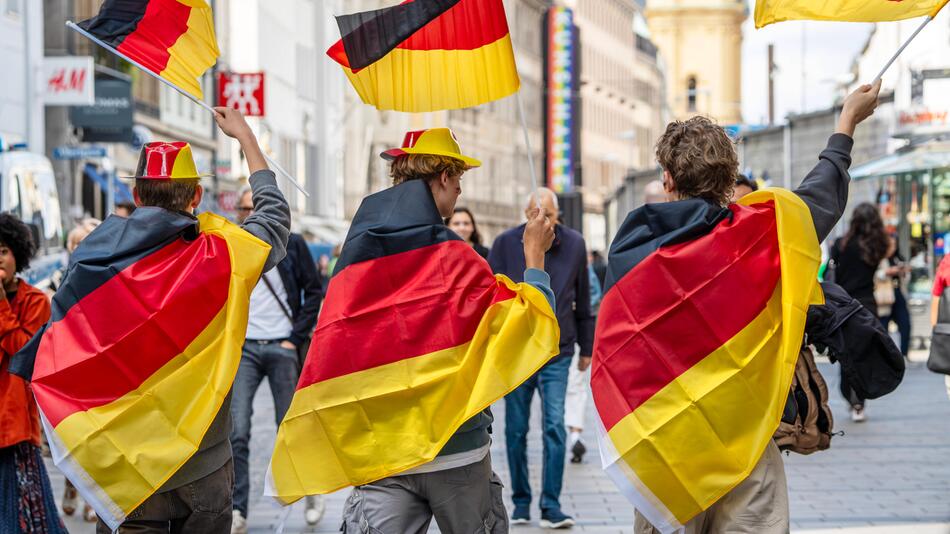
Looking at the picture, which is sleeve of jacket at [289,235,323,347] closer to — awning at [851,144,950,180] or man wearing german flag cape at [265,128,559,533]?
man wearing german flag cape at [265,128,559,533]

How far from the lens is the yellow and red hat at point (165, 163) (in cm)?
563

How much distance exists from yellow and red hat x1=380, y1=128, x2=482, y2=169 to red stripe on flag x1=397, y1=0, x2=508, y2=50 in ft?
2.70

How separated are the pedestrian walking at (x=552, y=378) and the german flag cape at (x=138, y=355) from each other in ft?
12.8

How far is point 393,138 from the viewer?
243 feet

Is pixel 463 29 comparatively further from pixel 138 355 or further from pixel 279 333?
pixel 279 333

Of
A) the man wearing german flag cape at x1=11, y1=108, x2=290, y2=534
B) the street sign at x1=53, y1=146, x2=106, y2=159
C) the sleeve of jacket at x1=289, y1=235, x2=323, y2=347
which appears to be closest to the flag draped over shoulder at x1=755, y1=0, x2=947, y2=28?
the man wearing german flag cape at x1=11, y1=108, x2=290, y2=534

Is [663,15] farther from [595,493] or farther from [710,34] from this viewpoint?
[595,493]

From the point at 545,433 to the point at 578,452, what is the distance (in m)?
3.01

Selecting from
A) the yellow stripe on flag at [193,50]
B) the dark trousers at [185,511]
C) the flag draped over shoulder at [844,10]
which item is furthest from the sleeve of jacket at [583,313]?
the dark trousers at [185,511]

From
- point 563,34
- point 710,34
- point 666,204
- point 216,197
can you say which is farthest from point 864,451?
point 710,34

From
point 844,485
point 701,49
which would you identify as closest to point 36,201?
point 844,485

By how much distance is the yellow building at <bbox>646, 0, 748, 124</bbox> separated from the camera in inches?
5241

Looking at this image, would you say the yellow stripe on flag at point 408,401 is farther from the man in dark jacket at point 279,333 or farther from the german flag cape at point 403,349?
the man in dark jacket at point 279,333

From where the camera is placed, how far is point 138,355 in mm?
5469
